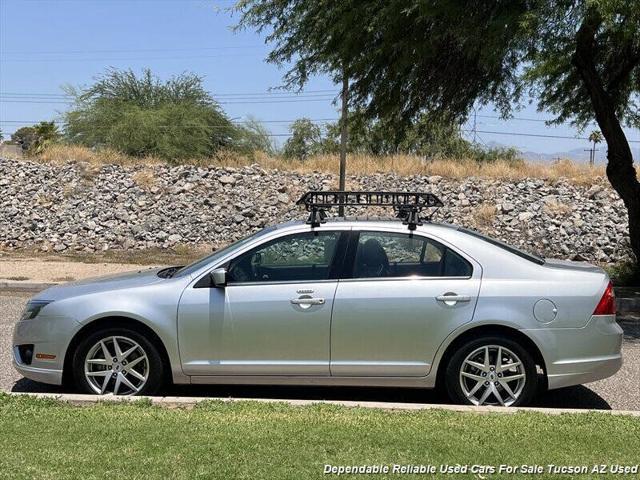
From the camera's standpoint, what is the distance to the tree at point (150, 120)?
3319cm

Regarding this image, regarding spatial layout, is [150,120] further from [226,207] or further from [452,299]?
[452,299]

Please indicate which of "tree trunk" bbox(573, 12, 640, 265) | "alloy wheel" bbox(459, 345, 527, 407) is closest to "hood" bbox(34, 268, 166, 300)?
"alloy wheel" bbox(459, 345, 527, 407)

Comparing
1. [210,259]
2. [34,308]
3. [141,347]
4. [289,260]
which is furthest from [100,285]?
[289,260]

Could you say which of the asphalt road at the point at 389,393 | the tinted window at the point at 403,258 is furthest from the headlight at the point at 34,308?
the tinted window at the point at 403,258

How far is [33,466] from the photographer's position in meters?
3.97

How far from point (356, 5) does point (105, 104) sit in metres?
29.1

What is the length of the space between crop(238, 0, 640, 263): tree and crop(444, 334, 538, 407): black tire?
5.40m

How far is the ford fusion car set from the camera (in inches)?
230

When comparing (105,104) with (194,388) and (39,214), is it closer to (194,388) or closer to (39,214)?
(39,214)

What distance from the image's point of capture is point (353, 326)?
19.2ft

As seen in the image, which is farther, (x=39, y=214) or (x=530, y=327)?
(x=39, y=214)

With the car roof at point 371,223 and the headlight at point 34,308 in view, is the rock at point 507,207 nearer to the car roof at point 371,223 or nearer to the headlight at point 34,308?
the car roof at point 371,223

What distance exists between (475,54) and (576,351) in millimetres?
6933

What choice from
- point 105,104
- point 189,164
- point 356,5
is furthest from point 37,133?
point 356,5
